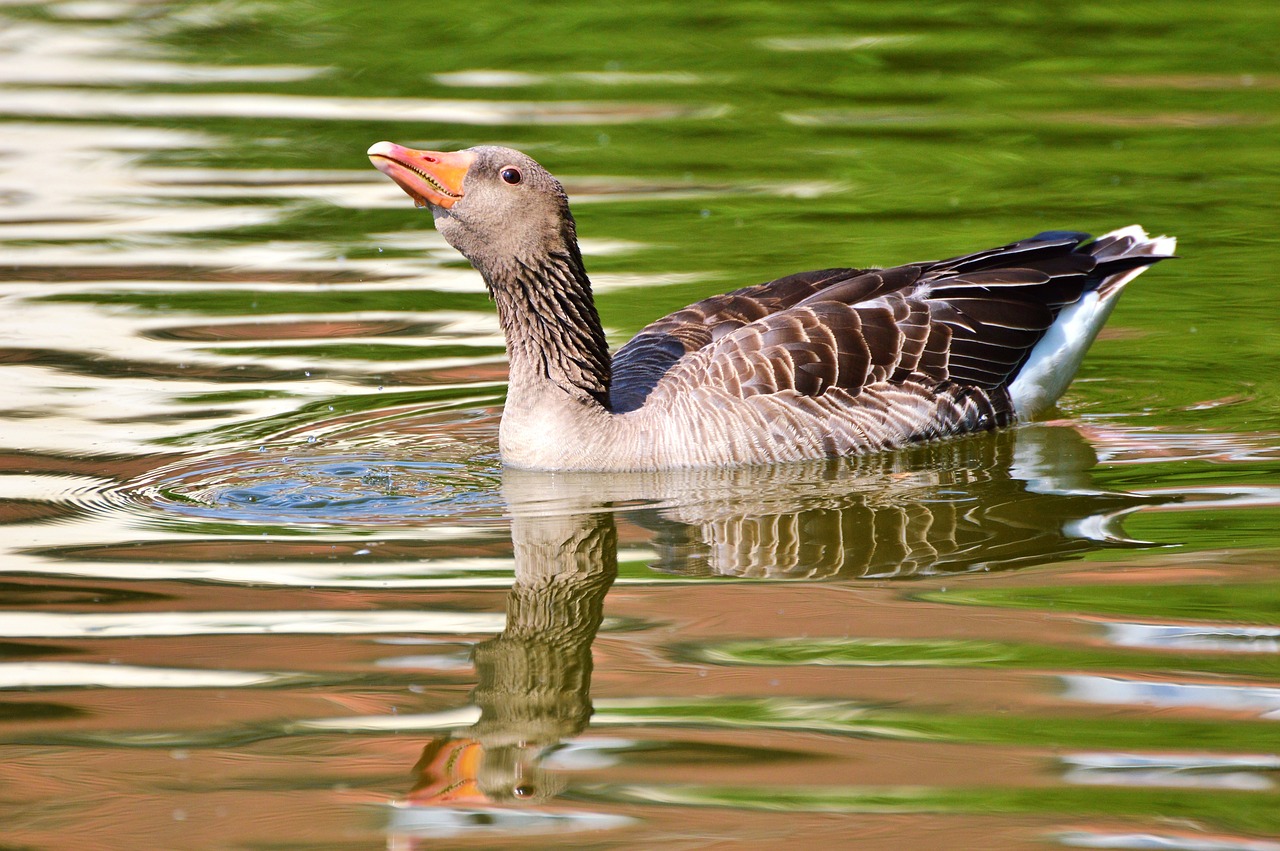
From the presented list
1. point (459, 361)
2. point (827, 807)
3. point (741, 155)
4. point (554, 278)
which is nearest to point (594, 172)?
point (741, 155)

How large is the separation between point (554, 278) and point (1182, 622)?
4.08 metres

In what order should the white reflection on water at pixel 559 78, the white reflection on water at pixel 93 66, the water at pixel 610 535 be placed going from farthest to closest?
the white reflection on water at pixel 93 66, the white reflection on water at pixel 559 78, the water at pixel 610 535

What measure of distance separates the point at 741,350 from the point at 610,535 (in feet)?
5.63

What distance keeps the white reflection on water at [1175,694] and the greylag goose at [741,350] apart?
11.2 feet

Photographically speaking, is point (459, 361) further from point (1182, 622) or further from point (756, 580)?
point (1182, 622)

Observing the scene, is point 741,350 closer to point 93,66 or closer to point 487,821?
point 487,821

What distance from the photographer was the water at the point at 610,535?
6098 mm

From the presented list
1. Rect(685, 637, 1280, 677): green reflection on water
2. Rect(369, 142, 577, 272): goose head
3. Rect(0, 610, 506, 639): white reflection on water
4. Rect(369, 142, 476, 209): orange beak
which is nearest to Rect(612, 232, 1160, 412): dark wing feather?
Rect(369, 142, 577, 272): goose head

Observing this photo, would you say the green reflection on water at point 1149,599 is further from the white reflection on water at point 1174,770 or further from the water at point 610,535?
the white reflection on water at point 1174,770

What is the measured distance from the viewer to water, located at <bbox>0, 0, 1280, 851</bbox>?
240 inches

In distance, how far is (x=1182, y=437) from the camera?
33.4ft

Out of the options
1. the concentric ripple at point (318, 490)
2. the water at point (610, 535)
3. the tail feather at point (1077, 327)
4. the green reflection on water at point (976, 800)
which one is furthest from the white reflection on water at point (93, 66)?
the green reflection on water at point (976, 800)

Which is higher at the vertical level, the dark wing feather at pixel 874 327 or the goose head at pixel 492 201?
the goose head at pixel 492 201

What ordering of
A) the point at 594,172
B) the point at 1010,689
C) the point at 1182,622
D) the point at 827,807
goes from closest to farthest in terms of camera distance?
the point at 827,807
the point at 1010,689
the point at 1182,622
the point at 594,172
